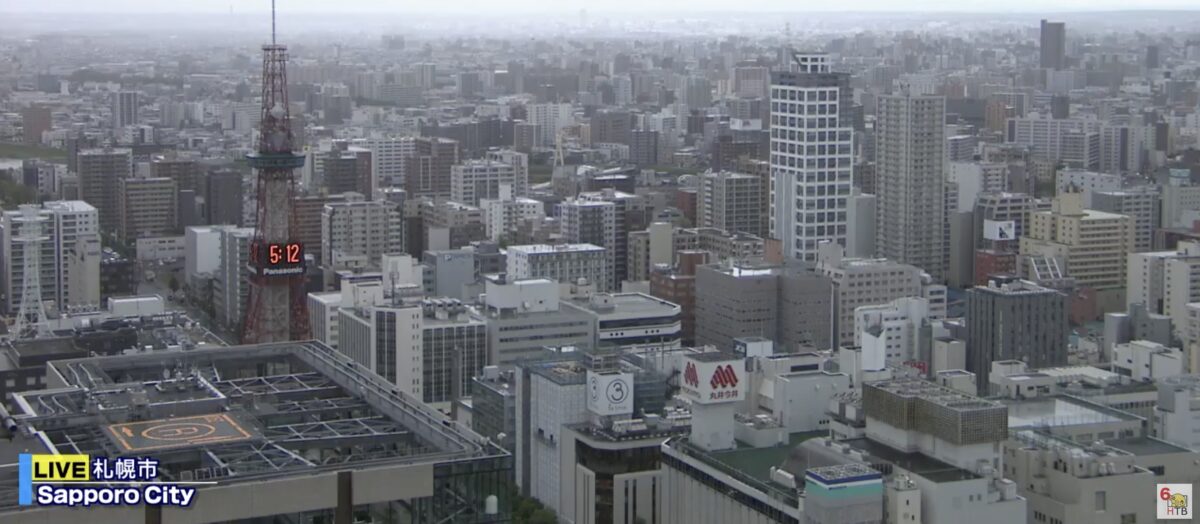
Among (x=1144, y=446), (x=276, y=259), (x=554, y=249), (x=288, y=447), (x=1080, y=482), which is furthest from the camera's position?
(x=554, y=249)

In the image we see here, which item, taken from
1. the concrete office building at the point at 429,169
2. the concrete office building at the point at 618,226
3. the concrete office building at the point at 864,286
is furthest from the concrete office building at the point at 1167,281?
the concrete office building at the point at 429,169

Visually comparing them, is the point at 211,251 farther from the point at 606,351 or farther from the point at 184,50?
the point at 606,351

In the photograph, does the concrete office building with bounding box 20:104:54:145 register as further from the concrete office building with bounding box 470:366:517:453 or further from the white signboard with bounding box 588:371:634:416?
the white signboard with bounding box 588:371:634:416

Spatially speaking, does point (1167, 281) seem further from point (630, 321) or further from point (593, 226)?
point (593, 226)

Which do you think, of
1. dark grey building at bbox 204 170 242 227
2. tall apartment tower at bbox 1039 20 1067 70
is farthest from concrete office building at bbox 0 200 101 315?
tall apartment tower at bbox 1039 20 1067 70

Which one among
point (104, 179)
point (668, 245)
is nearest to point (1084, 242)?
point (668, 245)

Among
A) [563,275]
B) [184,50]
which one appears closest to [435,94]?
[184,50]
